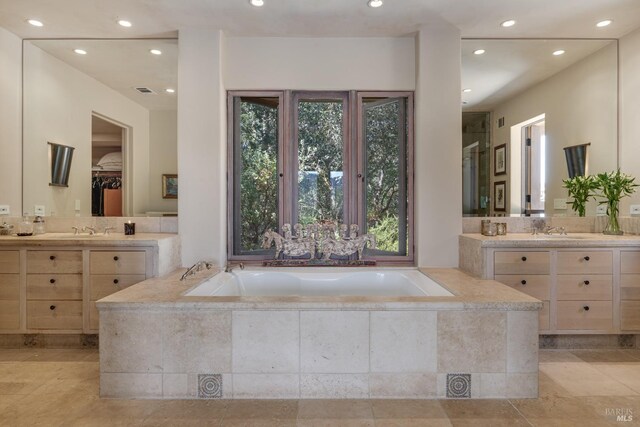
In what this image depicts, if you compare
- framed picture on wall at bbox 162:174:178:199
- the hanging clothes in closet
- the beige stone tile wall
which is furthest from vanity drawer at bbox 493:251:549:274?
the hanging clothes in closet

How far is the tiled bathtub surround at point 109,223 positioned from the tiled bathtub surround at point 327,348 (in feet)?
4.10

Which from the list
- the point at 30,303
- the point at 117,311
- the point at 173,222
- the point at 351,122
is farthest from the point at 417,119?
the point at 30,303

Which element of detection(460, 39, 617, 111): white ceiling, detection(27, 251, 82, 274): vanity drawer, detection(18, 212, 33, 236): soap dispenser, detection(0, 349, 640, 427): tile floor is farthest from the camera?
detection(460, 39, 617, 111): white ceiling

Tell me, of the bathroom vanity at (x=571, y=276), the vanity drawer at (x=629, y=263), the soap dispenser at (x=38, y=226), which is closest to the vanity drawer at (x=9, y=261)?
the soap dispenser at (x=38, y=226)

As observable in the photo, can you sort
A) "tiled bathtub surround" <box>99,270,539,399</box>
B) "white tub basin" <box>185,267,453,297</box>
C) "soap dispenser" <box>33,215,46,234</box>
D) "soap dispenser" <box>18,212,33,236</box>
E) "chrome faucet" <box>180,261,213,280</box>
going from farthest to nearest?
"soap dispenser" <box>33,215,46,234</box> → "soap dispenser" <box>18,212,33,236</box> → "white tub basin" <box>185,267,453,297</box> → "chrome faucet" <box>180,261,213,280</box> → "tiled bathtub surround" <box>99,270,539,399</box>

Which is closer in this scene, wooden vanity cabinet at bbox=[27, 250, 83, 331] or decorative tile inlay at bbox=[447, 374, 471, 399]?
decorative tile inlay at bbox=[447, 374, 471, 399]

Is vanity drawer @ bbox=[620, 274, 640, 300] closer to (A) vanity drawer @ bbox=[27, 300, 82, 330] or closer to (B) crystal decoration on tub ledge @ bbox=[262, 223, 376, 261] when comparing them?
(B) crystal decoration on tub ledge @ bbox=[262, 223, 376, 261]

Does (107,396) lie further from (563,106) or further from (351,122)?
(563,106)

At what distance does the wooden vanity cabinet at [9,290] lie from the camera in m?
2.63

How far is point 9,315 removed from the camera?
2.63 m

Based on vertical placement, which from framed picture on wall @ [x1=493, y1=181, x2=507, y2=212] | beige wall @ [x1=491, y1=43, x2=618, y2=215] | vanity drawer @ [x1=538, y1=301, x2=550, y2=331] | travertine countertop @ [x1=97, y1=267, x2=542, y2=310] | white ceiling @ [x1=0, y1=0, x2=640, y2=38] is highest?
white ceiling @ [x1=0, y1=0, x2=640, y2=38]

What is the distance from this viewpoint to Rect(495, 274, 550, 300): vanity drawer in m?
2.58

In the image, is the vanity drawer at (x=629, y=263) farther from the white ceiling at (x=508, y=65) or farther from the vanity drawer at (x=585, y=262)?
the white ceiling at (x=508, y=65)

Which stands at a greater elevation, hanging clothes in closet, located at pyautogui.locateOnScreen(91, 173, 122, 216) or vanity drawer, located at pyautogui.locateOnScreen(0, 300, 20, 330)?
hanging clothes in closet, located at pyautogui.locateOnScreen(91, 173, 122, 216)
